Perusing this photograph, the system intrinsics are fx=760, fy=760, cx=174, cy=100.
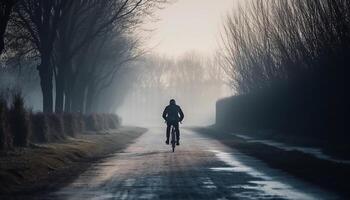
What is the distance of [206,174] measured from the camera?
19.8 m

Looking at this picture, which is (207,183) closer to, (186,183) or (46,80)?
(186,183)

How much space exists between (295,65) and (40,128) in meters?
16.1

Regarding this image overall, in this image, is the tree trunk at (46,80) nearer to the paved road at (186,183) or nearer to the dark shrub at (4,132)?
the dark shrub at (4,132)

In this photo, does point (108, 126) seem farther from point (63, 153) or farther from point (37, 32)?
point (63, 153)

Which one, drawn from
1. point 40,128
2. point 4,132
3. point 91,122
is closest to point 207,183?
point 4,132

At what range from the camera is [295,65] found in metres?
42.4

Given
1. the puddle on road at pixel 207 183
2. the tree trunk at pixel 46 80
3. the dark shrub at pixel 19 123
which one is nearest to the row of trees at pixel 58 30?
the tree trunk at pixel 46 80

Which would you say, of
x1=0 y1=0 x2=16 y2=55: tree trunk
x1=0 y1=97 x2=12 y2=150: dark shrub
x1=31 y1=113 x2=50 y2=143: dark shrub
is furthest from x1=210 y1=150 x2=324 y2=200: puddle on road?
x1=31 y1=113 x2=50 y2=143: dark shrub

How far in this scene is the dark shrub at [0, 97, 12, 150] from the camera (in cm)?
2439

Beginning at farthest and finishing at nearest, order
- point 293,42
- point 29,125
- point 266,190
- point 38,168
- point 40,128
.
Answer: point 293,42
point 40,128
point 29,125
point 38,168
point 266,190

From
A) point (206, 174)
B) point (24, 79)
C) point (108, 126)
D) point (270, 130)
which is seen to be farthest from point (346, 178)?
point (24, 79)

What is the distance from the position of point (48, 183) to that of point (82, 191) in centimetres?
242

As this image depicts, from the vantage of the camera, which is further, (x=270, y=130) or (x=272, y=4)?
(x=270, y=130)

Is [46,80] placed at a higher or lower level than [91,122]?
higher
